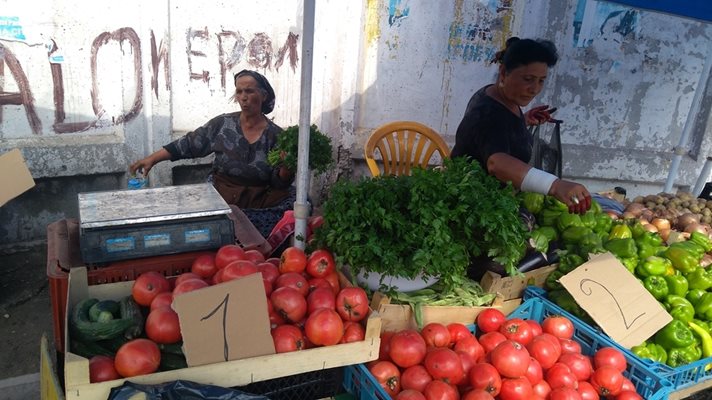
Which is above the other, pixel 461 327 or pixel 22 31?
pixel 22 31

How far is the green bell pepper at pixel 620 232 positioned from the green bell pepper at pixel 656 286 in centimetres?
35

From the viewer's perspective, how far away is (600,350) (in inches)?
92.1

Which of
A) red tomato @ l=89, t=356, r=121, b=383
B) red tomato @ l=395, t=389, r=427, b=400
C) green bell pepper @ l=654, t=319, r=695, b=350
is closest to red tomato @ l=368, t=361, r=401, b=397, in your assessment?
red tomato @ l=395, t=389, r=427, b=400

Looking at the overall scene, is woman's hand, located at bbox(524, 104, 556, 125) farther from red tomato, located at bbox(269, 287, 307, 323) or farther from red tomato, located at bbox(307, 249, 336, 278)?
red tomato, located at bbox(269, 287, 307, 323)

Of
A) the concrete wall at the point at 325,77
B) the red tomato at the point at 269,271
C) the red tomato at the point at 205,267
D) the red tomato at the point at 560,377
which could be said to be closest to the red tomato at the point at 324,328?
the red tomato at the point at 269,271

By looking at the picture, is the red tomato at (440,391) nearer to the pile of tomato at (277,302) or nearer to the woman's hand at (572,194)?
the pile of tomato at (277,302)

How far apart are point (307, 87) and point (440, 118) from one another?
154 inches

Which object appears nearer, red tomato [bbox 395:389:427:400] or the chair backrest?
red tomato [bbox 395:389:427:400]

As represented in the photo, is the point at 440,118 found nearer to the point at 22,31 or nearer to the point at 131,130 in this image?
the point at 131,130

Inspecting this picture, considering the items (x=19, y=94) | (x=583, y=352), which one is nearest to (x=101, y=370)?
(x=583, y=352)

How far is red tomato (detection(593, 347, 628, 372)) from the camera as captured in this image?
2268 mm

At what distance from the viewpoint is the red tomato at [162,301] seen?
1.94 m

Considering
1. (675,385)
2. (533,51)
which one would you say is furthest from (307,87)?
(675,385)

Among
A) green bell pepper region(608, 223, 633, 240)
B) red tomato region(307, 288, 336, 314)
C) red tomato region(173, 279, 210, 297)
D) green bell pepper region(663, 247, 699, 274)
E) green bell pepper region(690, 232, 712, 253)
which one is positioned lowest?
green bell pepper region(690, 232, 712, 253)
